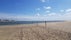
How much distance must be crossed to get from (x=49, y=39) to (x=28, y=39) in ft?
10.8

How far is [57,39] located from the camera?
15.7 meters

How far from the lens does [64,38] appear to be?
16.5 meters

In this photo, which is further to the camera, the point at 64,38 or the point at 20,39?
the point at 64,38

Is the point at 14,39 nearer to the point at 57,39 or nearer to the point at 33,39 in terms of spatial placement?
the point at 33,39

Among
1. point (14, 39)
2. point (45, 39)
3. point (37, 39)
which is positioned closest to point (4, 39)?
point (14, 39)

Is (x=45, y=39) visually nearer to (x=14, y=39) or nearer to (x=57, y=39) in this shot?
(x=57, y=39)

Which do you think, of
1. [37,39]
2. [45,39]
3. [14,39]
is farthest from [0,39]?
[45,39]

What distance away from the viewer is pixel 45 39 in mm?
15852

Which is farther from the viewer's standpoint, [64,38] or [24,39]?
[64,38]

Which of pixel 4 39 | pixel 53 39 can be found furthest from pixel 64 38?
pixel 4 39

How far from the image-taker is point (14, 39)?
15.6m

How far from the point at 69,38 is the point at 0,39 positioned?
1103 centimetres

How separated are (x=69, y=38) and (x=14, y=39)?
346 inches

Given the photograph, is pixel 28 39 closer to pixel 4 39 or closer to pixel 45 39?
pixel 45 39
